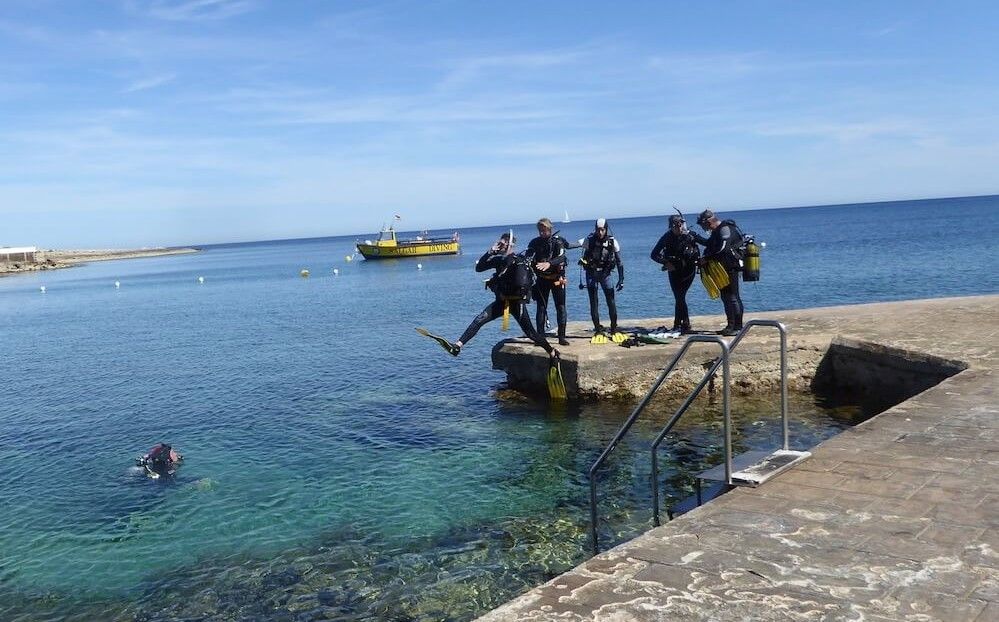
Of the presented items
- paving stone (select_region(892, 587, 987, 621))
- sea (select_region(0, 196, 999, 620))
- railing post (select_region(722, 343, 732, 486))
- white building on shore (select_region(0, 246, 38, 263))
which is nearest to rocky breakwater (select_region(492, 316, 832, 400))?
sea (select_region(0, 196, 999, 620))

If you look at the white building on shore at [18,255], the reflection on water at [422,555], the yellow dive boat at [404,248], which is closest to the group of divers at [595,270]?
the reflection on water at [422,555]

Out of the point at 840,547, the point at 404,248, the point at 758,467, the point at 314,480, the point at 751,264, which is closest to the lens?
the point at 840,547

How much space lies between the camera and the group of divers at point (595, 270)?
10.8 m

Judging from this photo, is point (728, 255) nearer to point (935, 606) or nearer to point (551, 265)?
point (551, 265)

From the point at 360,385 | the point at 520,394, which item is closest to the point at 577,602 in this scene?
the point at 520,394

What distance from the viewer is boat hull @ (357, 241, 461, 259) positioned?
77.1m

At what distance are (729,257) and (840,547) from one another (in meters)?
7.47

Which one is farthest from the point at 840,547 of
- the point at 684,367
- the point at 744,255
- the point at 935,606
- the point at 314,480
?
the point at 744,255

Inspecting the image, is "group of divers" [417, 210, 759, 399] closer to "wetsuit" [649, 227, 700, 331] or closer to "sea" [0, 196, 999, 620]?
"wetsuit" [649, 227, 700, 331]

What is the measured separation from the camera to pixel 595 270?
11820 mm

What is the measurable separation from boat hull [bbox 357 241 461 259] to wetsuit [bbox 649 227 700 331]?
65976mm

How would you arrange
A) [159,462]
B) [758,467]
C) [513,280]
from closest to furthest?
[758,467] → [159,462] → [513,280]

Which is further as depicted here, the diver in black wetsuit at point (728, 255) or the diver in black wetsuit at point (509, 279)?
the diver in black wetsuit at point (728, 255)

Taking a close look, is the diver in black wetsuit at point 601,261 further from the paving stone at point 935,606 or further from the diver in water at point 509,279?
the paving stone at point 935,606
